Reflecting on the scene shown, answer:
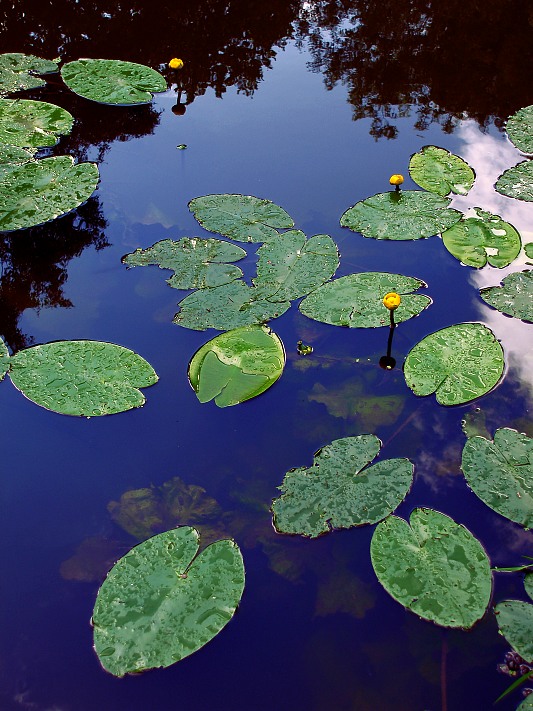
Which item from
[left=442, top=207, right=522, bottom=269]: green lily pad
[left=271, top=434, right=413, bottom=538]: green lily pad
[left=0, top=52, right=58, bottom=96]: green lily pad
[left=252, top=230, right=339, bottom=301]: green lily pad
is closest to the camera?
[left=271, top=434, right=413, bottom=538]: green lily pad

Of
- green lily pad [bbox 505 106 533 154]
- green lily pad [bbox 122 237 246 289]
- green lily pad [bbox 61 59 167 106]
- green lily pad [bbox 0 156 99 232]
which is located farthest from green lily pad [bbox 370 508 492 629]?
green lily pad [bbox 61 59 167 106]

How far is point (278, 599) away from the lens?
2.05 m

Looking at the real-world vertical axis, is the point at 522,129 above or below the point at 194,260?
above

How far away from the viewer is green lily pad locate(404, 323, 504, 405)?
2.57 m

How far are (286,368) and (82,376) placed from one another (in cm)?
89

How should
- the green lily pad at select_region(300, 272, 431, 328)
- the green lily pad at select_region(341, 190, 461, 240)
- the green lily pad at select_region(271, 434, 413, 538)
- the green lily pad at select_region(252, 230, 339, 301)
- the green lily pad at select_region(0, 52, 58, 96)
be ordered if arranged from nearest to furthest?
the green lily pad at select_region(271, 434, 413, 538) < the green lily pad at select_region(300, 272, 431, 328) < the green lily pad at select_region(252, 230, 339, 301) < the green lily pad at select_region(341, 190, 461, 240) < the green lily pad at select_region(0, 52, 58, 96)

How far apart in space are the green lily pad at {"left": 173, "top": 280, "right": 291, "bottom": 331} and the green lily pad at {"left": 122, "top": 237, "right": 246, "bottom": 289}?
0.07m

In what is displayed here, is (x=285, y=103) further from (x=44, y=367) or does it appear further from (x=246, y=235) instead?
(x=44, y=367)

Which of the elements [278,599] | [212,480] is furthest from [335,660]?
[212,480]

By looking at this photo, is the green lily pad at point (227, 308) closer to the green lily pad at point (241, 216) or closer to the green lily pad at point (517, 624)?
the green lily pad at point (241, 216)

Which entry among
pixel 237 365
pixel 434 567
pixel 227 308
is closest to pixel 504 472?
pixel 434 567

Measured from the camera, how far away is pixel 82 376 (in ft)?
8.83

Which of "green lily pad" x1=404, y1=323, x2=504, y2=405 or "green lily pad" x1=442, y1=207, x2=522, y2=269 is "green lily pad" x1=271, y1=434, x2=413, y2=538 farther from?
"green lily pad" x1=442, y1=207, x2=522, y2=269

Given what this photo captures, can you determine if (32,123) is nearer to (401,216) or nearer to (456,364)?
(401,216)
